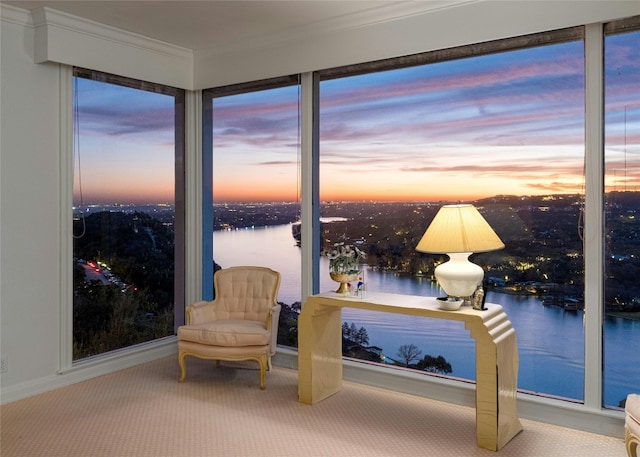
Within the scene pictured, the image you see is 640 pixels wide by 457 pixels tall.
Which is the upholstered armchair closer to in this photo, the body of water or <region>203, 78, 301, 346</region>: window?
the body of water

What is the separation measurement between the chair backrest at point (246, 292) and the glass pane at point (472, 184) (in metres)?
0.45

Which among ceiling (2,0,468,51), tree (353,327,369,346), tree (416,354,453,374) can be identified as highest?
ceiling (2,0,468,51)

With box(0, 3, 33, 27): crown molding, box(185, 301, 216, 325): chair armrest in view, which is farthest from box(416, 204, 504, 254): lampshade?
box(0, 3, 33, 27): crown molding

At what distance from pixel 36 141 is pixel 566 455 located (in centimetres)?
402

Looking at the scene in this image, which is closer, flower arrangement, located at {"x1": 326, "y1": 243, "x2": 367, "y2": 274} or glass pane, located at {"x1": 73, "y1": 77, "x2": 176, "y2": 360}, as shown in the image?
flower arrangement, located at {"x1": 326, "y1": 243, "x2": 367, "y2": 274}

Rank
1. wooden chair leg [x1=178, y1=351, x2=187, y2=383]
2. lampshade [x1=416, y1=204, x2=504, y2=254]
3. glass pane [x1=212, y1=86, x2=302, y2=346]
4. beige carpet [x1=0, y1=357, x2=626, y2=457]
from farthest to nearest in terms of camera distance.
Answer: glass pane [x1=212, y1=86, x2=302, y2=346]
wooden chair leg [x1=178, y1=351, x2=187, y2=383]
lampshade [x1=416, y1=204, x2=504, y2=254]
beige carpet [x1=0, y1=357, x2=626, y2=457]

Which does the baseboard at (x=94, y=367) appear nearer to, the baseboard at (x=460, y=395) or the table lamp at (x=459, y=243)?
the baseboard at (x=460, y=395)

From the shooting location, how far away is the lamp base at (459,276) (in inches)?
135

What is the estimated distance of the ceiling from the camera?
396 cm

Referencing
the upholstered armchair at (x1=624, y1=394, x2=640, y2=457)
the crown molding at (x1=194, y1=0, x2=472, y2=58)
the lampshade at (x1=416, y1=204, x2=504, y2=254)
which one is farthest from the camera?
the crown molding at (x1=194, y1=0, x2=472, y2=58)

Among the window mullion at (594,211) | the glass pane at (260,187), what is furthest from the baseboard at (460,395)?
the glass pane at (260,187)

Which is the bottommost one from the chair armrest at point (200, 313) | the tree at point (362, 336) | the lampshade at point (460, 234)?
the tree at point (362, 336)

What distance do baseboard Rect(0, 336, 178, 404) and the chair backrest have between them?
2.52 feet

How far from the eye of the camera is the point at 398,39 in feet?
13.5
